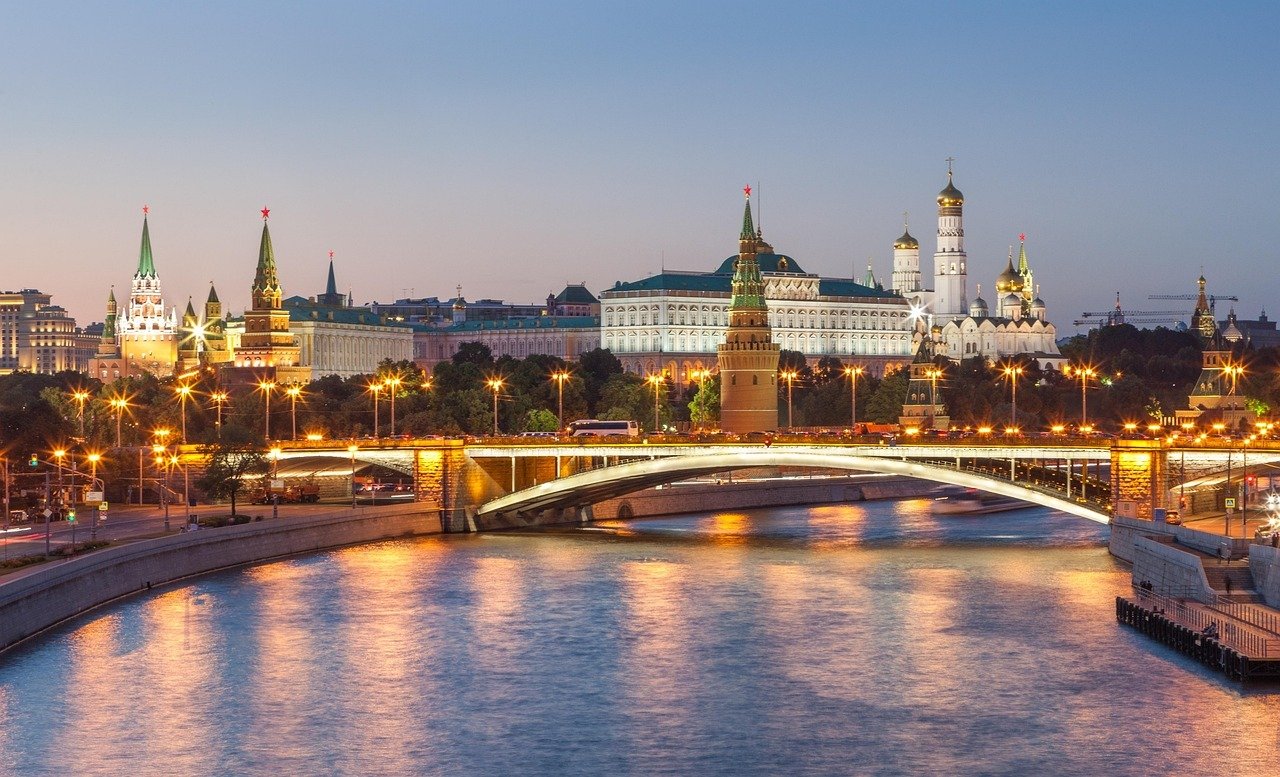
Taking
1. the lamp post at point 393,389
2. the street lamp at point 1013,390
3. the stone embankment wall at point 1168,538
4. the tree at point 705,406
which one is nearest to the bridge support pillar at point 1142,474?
the stone embankment wall at point 1168,538

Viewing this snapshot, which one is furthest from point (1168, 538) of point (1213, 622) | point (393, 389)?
point (393, 389)

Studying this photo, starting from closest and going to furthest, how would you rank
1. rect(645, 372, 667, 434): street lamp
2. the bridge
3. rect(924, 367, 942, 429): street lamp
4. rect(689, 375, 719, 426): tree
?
1. the bridge
2. rect(645, 372, 667, 434): street lamp
3. rect(924, 367, 942, 429): street lamp
4. rect(689, 375, 719, 426): tree

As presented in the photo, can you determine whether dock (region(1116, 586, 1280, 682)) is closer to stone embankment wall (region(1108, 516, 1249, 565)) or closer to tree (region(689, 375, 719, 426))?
stone embankment wall (region(1108, 516, 1249, 565))

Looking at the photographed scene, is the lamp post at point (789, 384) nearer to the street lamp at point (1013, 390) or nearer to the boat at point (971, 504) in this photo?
the street lamp at point (1013, 390)

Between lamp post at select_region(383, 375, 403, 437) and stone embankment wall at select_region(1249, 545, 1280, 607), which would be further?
lamp post at select_region(383, 375, 403, 437)

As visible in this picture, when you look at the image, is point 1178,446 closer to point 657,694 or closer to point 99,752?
point 657,694

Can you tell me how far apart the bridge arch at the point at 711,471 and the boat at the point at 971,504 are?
1359 cm

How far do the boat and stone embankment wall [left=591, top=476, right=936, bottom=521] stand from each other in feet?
14.3

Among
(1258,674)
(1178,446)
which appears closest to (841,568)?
(1178,446)

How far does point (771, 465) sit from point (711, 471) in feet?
17.0

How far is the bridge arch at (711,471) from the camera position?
6488cm

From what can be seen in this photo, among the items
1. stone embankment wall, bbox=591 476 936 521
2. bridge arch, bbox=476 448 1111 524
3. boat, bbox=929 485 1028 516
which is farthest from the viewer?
boat, bbox=929 485 1028 516

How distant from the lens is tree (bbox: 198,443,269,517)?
72.4 m

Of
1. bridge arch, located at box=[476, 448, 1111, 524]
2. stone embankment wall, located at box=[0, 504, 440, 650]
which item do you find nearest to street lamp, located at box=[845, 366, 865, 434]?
bridge arch, located at box=[476, 448, 1111, 524]
